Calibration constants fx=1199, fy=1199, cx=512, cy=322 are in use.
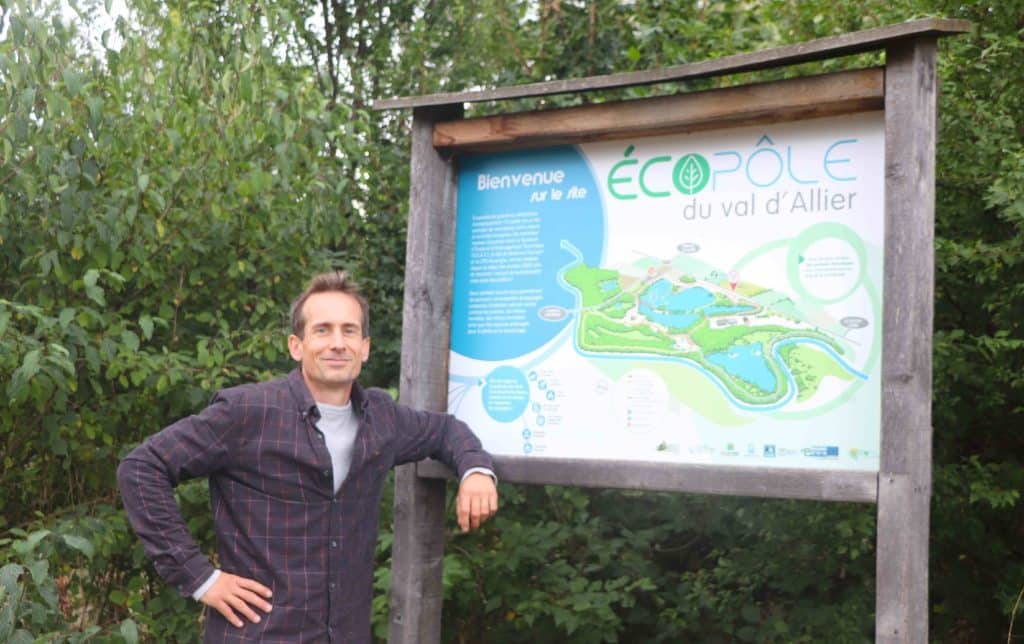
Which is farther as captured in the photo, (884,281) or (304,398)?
(304,398)

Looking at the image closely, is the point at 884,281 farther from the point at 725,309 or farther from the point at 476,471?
the point at 476,471

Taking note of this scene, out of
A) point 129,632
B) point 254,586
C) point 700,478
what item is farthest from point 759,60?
point 129,632

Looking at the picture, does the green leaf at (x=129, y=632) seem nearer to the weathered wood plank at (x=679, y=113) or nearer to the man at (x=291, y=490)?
the man at (x=291, y=490)

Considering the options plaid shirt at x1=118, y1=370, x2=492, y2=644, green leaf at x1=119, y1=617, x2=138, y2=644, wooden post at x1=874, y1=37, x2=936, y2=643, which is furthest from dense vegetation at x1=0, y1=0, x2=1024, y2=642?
wooden post at x1=874, y1=37, x2=936, y2=643

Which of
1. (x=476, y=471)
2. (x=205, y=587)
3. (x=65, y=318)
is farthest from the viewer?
(x=65, y=318)

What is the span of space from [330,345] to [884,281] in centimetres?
157

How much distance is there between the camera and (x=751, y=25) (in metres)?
6.12

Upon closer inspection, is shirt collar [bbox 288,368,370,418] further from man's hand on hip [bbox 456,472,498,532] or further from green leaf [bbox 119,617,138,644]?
green leaf [bbox 119,617,138,644]

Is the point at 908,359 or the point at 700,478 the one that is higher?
the point at 908,359

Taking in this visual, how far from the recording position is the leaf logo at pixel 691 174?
140 inches

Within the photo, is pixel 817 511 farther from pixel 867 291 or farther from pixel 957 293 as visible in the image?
pixel 867 291

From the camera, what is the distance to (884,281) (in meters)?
3.14

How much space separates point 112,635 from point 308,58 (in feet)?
13.8

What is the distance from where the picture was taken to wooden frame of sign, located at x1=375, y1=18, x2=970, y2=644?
309cm
